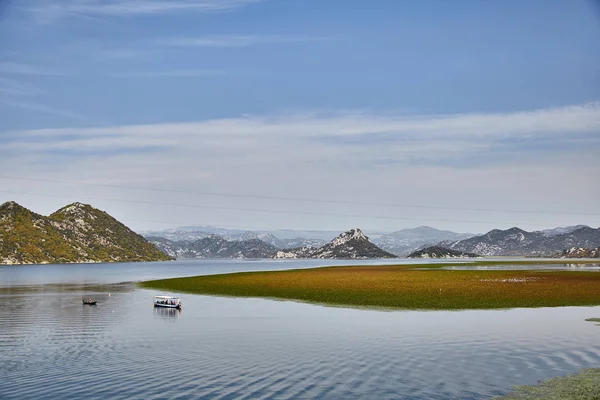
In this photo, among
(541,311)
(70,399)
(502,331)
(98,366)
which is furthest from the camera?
(541,311)

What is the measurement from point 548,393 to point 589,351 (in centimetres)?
1653

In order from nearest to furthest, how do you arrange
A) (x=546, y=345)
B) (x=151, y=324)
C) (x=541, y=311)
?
(x=546, y=345)
(x=151, y=324)
(x=541, y=311)

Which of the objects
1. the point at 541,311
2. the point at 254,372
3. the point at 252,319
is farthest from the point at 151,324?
the point at 541,311

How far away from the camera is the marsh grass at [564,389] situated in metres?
32.5

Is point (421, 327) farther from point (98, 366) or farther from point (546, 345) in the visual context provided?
point (98, 366)

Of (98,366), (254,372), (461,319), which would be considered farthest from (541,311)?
(98,366)

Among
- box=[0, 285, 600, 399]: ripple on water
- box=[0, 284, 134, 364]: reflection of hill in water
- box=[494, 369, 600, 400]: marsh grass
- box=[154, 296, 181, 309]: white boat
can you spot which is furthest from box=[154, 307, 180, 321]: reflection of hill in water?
box=[494, 369, 600, 400]: marsh grass

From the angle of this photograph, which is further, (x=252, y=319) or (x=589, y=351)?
(x=252, y=319)

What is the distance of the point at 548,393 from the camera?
33344mm

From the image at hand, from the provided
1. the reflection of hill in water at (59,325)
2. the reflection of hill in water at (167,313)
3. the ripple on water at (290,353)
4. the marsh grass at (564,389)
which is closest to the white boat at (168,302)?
the reflection of hill in water at (167,313)

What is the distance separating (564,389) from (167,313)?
5833cm

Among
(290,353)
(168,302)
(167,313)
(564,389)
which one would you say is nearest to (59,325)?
(167,313)

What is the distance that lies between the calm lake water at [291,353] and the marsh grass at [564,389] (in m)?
1.23

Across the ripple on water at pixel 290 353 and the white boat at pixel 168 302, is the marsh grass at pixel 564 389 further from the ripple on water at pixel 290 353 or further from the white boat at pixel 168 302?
the white boat at pixel 168 302
